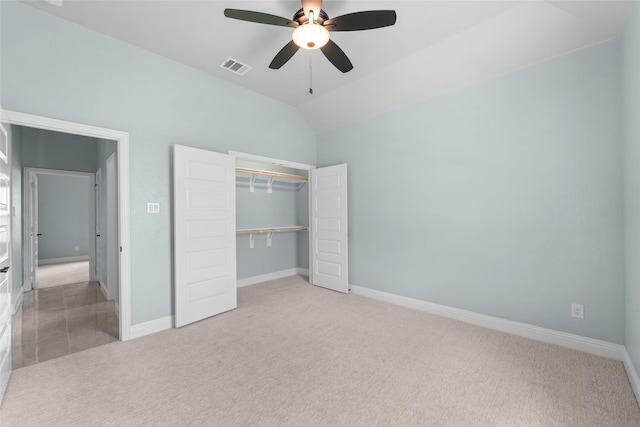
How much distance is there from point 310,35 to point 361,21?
0.42 meters

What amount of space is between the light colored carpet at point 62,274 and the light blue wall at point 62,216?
0.49 meters

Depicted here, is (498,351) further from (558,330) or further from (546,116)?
(546,116)

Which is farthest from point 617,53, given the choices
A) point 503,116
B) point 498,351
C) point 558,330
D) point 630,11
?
point 498,351

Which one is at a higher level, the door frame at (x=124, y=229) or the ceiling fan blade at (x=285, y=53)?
the ceiling fan blade at (x=285, y=53)

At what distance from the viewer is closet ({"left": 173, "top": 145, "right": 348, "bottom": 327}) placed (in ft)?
10.8

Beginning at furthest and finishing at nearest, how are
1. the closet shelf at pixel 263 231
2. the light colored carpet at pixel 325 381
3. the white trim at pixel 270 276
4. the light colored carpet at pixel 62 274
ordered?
1. the light colored carpet at pixel 62 274
2. the white trim at pixel 270 276
3. the closet shelf at pixel 263 231
4. the light colored carpet at pixel 325 381

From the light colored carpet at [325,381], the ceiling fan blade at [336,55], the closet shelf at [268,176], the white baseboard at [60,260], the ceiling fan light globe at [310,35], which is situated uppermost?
the ceiling fan blade at [336,55]

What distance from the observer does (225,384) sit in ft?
7.03

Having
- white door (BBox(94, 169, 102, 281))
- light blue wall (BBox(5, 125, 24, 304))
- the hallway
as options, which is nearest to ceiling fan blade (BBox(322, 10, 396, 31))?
the hallway

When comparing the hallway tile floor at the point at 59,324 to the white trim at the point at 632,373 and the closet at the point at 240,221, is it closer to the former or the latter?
the closet at the point at 240,221

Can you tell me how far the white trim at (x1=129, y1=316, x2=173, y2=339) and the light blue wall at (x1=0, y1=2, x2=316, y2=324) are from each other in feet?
0.22

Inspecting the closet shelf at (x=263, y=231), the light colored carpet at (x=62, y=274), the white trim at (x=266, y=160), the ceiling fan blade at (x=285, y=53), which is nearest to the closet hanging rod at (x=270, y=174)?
the white trim at (x=266, y=160)

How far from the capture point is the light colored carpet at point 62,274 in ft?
17.6

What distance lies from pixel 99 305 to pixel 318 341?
137 inches
